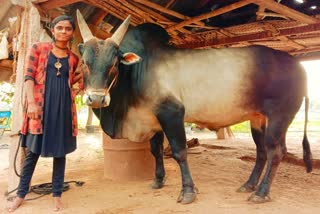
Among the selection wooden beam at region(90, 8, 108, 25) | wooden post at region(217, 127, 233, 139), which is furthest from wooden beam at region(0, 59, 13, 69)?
wooden post at region(217, 127, 233, 139)

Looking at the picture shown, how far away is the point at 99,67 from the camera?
9.93ft

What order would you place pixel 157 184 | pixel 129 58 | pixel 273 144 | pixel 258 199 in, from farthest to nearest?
pixel 157 184, pixel 273 144, pixel 258 199, pixel 129 58

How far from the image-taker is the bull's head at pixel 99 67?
2.94 metres

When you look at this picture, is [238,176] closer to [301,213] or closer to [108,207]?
[301,213]

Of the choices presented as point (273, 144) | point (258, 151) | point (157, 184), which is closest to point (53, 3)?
point (157, 184)

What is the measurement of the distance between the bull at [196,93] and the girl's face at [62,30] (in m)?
0.61

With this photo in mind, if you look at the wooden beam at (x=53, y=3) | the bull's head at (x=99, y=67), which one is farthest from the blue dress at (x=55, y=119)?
the wooden beam at (x=53, y=3)

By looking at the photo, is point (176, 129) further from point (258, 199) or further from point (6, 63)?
point (6, 63)

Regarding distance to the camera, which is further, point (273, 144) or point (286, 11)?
point (286, 11)

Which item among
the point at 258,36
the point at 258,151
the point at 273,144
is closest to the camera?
the point at 273,144

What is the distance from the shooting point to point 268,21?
4328mm

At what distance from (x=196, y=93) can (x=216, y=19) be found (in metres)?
1.78

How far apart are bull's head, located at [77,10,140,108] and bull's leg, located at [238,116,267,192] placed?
1865mm

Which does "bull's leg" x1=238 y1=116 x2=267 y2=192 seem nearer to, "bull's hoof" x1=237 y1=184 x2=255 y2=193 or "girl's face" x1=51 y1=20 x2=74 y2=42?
"bull's hoof" x1=237 y1=184 x2=255 y2=193
